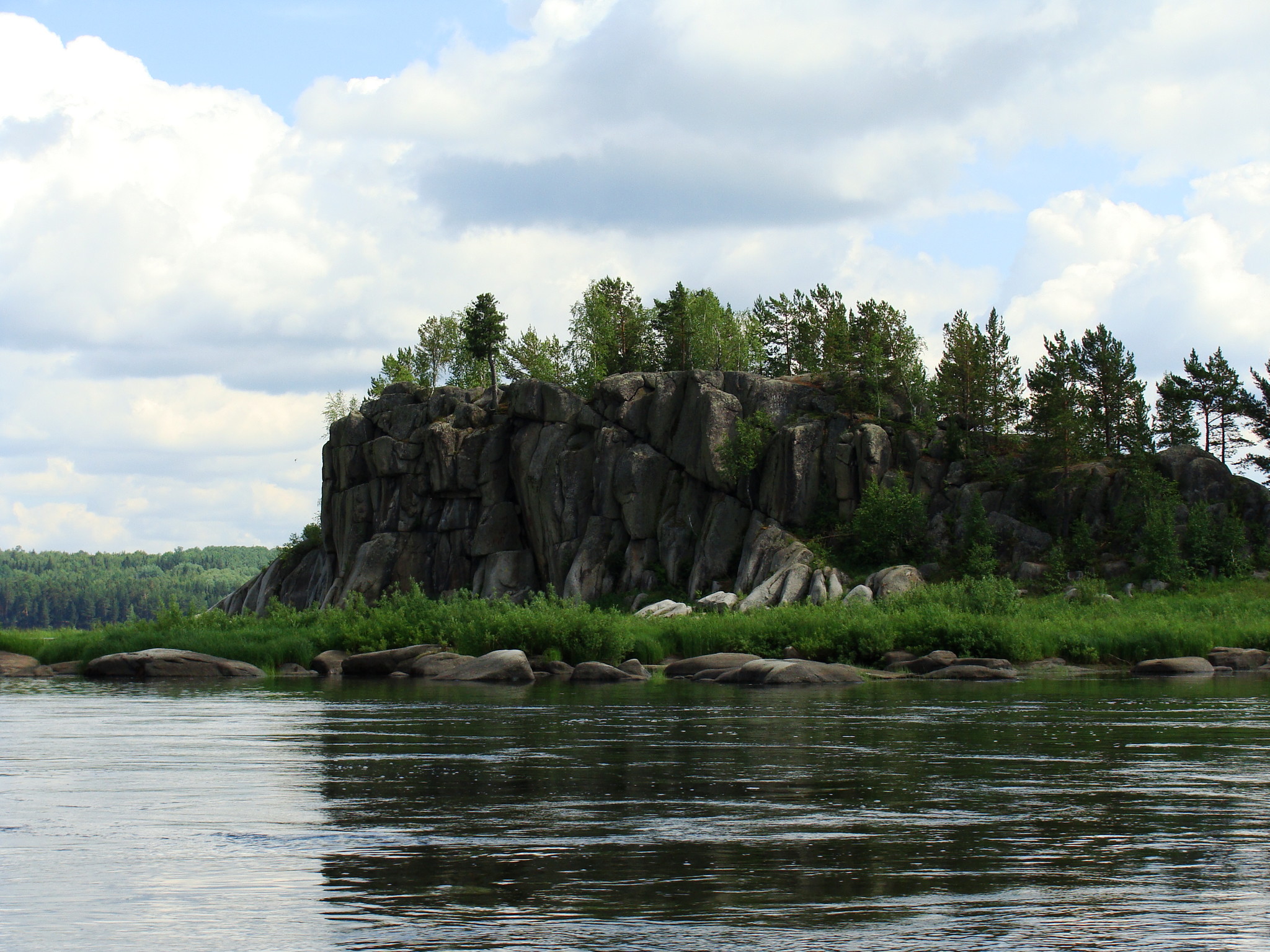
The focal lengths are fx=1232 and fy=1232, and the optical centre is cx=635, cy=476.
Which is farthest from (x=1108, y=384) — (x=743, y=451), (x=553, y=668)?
(x=553, y=668)

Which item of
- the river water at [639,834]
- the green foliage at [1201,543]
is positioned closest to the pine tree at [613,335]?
the green foliage at [1201,543]

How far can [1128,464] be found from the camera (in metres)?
74.2

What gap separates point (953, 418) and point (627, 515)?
22.5m

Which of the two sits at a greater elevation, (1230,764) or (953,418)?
(953,418)

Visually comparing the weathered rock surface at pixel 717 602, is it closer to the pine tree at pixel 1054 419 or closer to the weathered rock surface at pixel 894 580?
the weathered rock surface at pixel 894 580

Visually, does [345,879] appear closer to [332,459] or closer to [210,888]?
[210,888]

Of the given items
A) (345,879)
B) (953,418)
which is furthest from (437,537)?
(345,879)

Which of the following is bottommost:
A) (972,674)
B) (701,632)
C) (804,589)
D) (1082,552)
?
(972,674)

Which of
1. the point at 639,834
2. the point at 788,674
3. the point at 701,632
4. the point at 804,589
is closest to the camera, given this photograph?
the point at 639,834

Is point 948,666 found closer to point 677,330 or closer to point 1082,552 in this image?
point 1082,552

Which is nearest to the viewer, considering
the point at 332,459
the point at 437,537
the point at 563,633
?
the point at 563,633

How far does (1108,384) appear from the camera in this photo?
83562 mm

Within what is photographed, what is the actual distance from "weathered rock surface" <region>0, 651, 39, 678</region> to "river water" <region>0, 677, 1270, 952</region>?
2333 centimetres

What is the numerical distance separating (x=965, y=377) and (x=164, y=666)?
2233 inches
